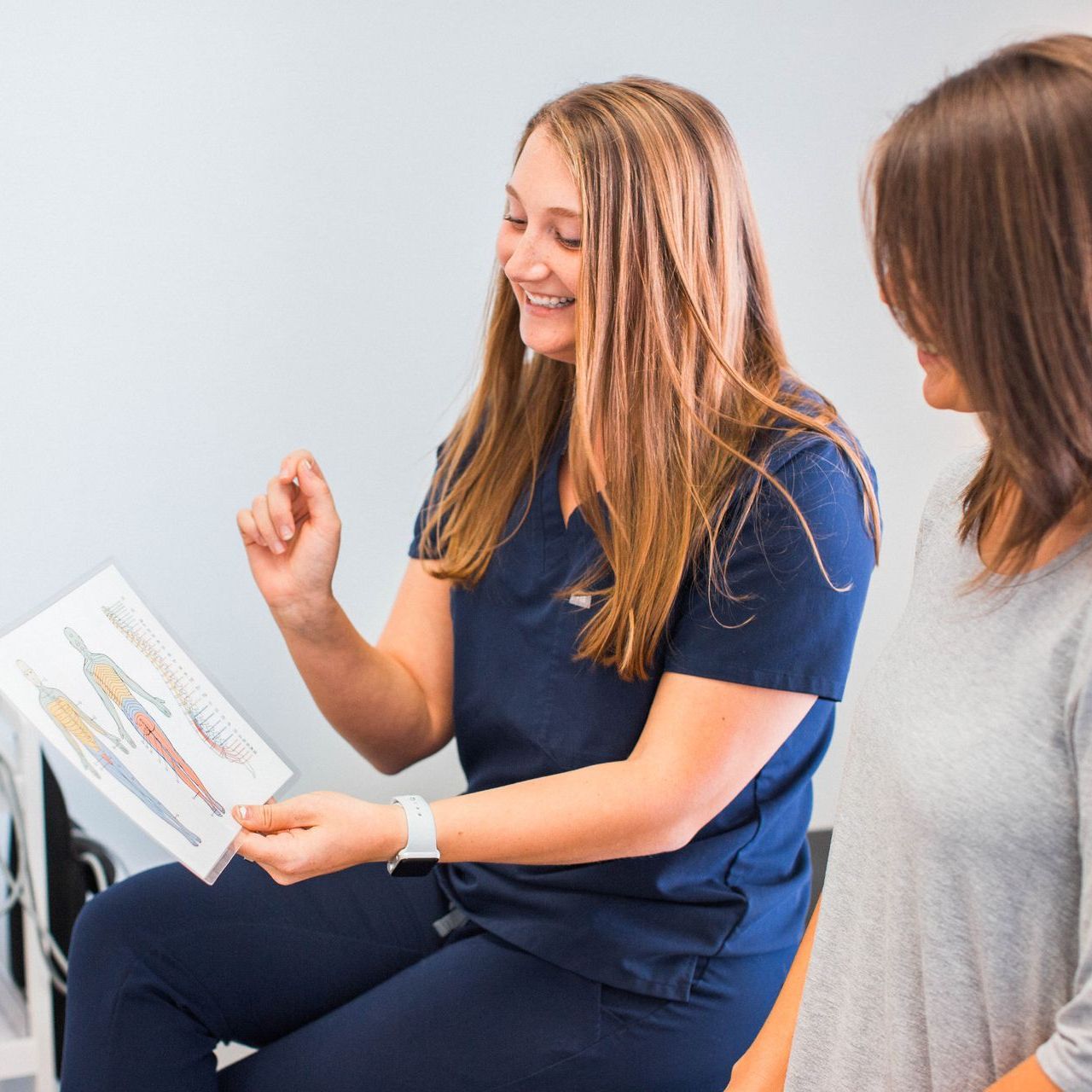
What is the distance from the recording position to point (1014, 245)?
645mm

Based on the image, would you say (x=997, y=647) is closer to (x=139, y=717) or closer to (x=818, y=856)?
(x=139, y=717)

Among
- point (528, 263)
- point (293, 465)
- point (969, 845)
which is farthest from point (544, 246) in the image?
point (969, 845)

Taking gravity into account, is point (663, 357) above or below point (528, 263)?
below

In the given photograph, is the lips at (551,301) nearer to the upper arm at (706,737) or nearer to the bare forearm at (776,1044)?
the upper arm at (706,737)

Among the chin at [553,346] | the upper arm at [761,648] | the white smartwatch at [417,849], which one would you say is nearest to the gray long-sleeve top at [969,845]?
the upper arm at [761,648]

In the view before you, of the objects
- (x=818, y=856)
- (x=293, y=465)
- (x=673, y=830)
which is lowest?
(x=818, y=856)

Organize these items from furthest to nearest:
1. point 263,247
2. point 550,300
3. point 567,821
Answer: point 263,247 < point 550,300 < point 567,821

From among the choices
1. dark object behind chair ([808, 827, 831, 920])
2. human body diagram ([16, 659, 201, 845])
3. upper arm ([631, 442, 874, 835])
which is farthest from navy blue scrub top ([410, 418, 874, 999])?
dark object behind chair ([808, 827, 831, 920])

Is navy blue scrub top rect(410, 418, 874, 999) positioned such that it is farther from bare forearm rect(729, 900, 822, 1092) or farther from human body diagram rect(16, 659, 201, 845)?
human body diagram rect(16, 659, 201, 845)

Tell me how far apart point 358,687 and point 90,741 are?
37cm

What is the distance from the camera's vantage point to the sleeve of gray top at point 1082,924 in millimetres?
629

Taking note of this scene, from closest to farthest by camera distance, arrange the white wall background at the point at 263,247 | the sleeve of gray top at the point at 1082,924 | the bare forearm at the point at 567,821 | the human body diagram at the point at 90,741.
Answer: the sleeve of gray top at the point at 1082,924, the human body diagram at the point at 90,741, the bare forearm at the point at 567,821, the white wall background at the point at 263,247

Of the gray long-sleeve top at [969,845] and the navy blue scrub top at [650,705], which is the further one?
the navy blue scrub top at [650,705]

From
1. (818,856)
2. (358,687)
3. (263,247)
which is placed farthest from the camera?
(818,856)
